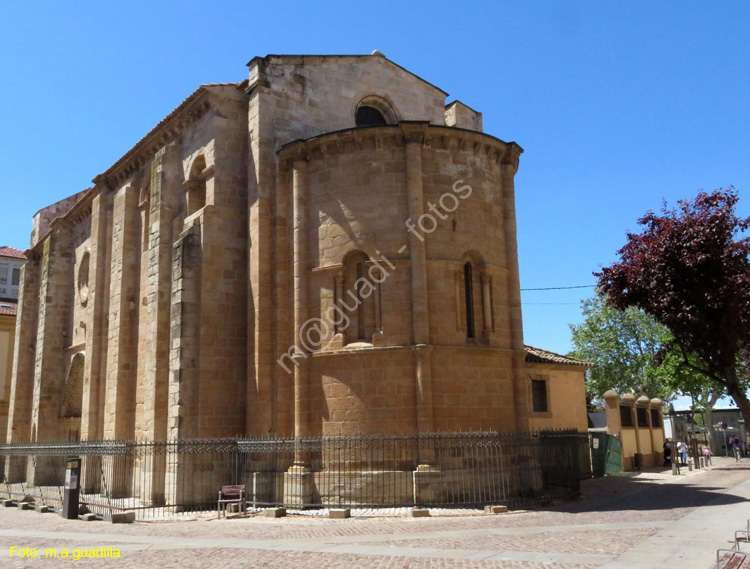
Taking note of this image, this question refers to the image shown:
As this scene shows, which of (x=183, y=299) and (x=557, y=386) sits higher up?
(x=183, y=299)

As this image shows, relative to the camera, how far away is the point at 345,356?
54.3 ft

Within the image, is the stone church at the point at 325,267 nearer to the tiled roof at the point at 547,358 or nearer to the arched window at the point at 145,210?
the arched window at the point at 145,210

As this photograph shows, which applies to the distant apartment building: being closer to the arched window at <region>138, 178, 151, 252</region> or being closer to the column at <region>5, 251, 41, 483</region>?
the column at <region>5, 251, 41, 483</region>

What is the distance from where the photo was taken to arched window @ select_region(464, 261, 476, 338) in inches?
677

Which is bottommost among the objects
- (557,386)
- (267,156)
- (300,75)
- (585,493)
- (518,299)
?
(585,493)

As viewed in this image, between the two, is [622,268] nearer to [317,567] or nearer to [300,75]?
[300,75]

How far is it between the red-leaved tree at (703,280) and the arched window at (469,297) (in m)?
4.40

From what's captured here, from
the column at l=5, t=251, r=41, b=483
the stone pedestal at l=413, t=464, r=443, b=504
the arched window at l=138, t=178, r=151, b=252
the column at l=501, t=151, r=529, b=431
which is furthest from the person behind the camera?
the column at l=5, t=251, r=41, b=483

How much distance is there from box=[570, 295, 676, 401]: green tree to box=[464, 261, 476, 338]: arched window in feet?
104

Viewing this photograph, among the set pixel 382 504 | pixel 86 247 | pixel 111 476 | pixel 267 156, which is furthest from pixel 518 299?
pixel 86 247

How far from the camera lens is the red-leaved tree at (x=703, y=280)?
1556 cm

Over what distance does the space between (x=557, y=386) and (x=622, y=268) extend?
7231mm

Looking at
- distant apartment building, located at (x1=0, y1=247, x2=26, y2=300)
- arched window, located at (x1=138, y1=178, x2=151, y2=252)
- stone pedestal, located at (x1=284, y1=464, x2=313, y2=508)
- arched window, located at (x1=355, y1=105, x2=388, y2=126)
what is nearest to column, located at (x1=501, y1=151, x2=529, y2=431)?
arched window, located at (x1=355, y1=105, x2=388, y2=126)

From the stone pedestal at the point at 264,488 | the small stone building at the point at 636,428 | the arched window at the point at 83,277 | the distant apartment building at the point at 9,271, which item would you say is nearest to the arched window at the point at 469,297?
the stone pedestal at the point at 264,488
